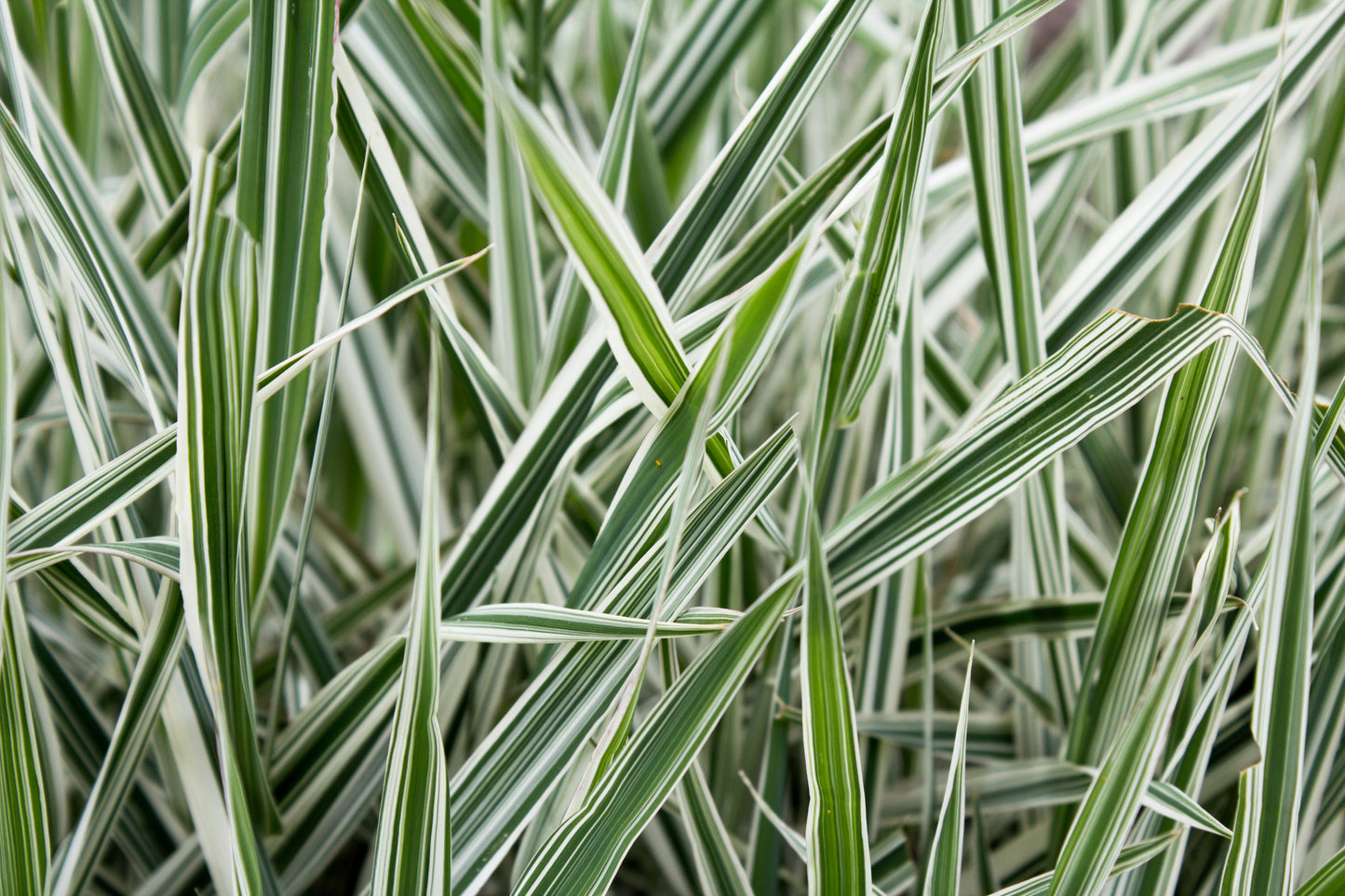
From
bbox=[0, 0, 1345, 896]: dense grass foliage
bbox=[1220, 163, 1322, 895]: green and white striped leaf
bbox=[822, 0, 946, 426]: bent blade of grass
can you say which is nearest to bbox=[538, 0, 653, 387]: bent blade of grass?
bbox=[0, 0, 1345, 896]: dense grass foliage

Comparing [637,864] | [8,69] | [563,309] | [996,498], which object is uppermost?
[8,69]

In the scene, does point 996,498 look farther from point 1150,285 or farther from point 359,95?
point 1150,285

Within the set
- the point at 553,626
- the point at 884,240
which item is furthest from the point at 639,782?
the point at 884,240

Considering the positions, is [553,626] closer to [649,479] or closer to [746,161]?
[649,479]

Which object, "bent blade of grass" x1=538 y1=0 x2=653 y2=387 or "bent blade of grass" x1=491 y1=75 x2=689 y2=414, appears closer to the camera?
"bent blade of grass" x1=491 y1=75 x2=689 y2=414

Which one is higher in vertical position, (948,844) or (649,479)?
(649,479)

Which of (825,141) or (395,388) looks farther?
(825,141)

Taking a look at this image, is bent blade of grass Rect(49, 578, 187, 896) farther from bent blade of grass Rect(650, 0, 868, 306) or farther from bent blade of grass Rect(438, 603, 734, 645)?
bent blade of grass Rect(650, 0, 868, 306)

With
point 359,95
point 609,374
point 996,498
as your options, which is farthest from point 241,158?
point 996,498
